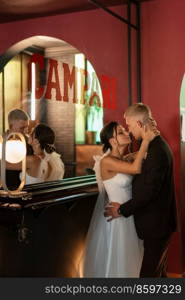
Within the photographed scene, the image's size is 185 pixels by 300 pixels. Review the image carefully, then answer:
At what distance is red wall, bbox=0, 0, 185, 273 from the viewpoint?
5.08 meters

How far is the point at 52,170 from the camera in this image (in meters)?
4.45

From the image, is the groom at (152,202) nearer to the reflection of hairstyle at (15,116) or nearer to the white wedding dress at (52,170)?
the white wedding dress at (52,170)

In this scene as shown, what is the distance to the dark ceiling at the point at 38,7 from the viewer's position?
4.94 meters

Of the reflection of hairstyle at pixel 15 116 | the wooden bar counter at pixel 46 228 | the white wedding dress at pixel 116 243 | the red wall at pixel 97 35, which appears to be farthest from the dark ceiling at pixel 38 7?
the white wedding dress at pixel 116 243

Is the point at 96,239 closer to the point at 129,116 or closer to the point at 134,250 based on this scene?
the point at 134,250

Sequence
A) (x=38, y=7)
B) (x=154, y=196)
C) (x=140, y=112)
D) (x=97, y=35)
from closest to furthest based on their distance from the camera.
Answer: (x=154, y=196), (x=140, y=112), (x=38, y=7), (x=97, y=35)

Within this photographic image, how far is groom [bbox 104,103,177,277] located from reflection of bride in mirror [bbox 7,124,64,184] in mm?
720

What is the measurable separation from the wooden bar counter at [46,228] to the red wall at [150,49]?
116 cm

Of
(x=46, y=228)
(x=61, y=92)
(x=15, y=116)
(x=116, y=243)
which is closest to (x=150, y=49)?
(x=61, y=92)

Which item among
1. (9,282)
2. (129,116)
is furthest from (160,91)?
(9,282)

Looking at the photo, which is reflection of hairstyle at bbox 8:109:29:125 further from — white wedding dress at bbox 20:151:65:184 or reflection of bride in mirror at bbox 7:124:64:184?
white wedding dress at bbox 20:151:65:184

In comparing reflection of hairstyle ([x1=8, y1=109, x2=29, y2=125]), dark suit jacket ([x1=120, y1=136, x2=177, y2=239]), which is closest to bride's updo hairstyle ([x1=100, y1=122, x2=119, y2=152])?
dark suit jacket ([x1=120, y1=136, x2=177, y2=239])

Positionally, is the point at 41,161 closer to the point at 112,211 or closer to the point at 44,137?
the point at 44,137

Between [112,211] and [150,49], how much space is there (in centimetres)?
213
